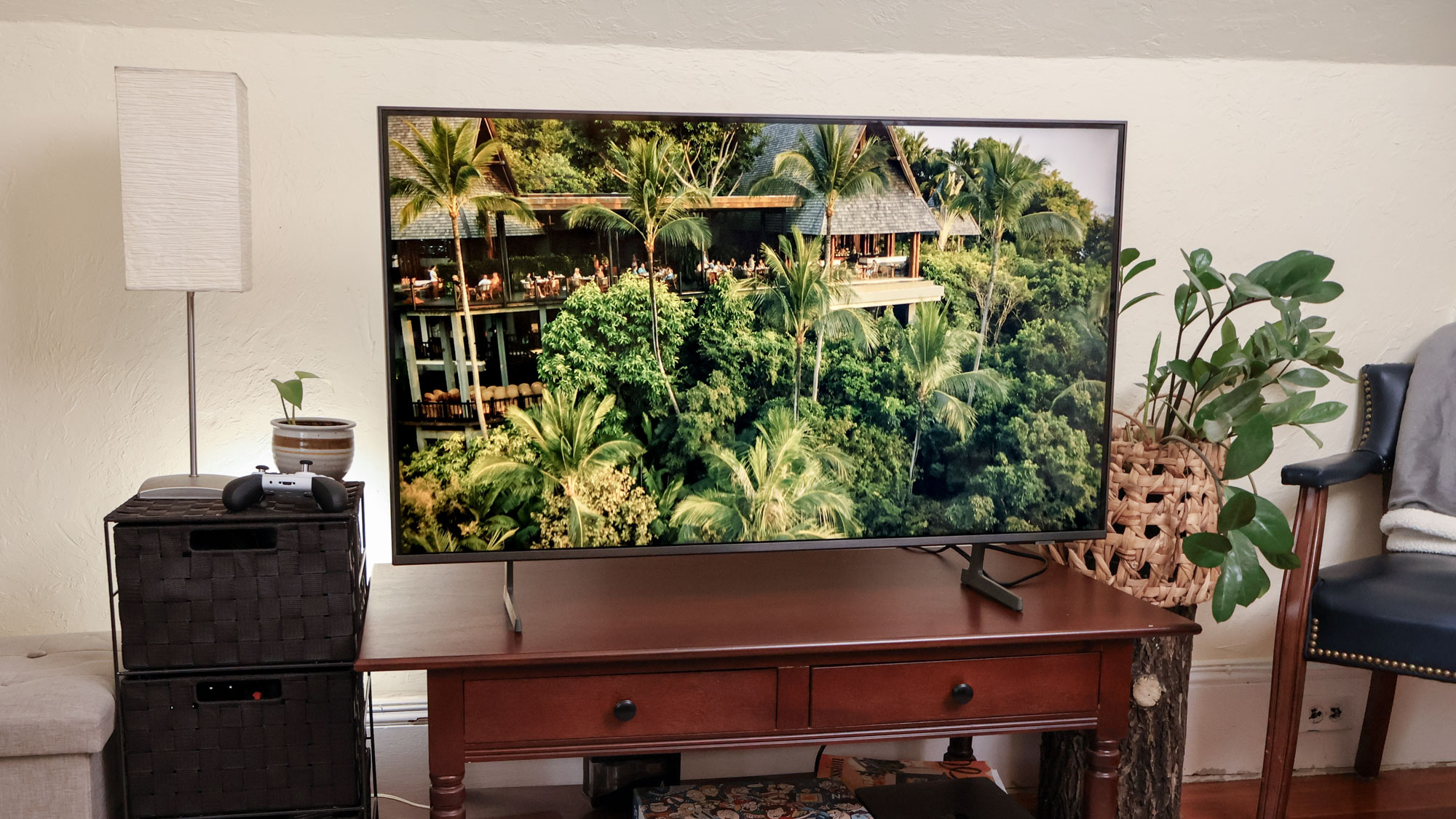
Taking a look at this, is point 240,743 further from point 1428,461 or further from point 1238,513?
point 1428,461

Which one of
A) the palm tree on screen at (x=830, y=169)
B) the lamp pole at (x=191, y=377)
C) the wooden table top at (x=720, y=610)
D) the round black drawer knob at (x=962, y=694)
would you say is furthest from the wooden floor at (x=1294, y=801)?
the palm tree on screen at (x=830, y=169)

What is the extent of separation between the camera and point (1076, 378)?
5.42ft

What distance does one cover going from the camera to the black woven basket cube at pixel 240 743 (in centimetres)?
146

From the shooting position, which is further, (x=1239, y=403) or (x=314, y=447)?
(x=1239, y=403)

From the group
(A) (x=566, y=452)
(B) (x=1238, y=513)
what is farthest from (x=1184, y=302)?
(A) (x=566, y=452)

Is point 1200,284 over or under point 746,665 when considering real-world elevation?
over

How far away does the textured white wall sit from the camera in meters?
1.85

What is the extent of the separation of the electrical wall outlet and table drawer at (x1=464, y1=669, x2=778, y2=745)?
1.56 meters

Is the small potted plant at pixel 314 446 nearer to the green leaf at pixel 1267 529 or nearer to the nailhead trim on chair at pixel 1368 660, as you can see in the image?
the green leaf at pixel 1267 529

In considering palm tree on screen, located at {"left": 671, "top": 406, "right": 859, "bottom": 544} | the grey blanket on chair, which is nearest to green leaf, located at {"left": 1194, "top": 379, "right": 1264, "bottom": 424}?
the grey blanket on chair

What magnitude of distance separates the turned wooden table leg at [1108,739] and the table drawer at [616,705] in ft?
1.74

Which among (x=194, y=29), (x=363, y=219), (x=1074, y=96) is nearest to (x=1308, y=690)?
(x=1074, y=96)

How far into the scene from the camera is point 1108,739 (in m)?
1.60

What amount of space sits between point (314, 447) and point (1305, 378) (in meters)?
1.75
